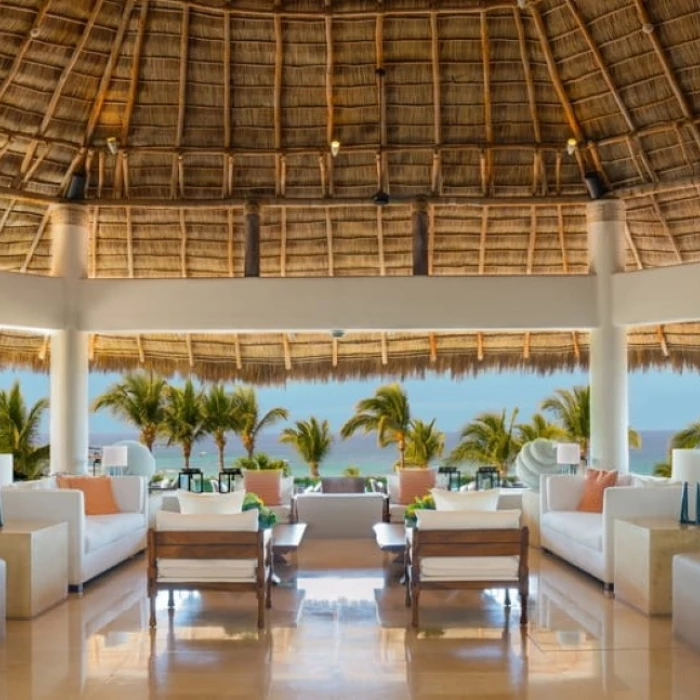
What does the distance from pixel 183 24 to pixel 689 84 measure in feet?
16.8

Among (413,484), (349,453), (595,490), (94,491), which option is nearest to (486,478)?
(413,484)

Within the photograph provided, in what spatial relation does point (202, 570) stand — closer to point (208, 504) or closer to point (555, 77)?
point (208, 504)

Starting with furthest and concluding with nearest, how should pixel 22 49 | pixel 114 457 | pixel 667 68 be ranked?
pixel 114 457
pixel 667 68
pixel 22 49

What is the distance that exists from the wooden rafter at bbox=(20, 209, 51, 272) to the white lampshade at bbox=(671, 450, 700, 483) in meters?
7.28

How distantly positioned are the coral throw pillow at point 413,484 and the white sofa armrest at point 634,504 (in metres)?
3.64

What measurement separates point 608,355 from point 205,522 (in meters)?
6.25

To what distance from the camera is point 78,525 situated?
26.3ft

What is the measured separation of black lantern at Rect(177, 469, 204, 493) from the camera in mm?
12031

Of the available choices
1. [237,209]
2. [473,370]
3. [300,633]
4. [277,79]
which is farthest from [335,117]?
[300,633]

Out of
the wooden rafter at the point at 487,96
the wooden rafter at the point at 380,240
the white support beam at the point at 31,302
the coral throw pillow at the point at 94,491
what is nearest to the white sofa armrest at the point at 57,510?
the coral throw pillow at the point at 94,491

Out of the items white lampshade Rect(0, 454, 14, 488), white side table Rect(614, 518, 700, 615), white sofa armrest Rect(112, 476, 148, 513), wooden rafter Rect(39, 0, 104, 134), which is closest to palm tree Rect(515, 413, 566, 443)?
white sofa armrest Rect(112, 476, 148, 513)

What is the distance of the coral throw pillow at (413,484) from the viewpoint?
37.7 feet

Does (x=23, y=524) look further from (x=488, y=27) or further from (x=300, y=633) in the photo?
(x=488, y=27)

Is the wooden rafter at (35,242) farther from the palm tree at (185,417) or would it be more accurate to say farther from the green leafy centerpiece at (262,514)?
the green leafy centerpiece at (262,514)
